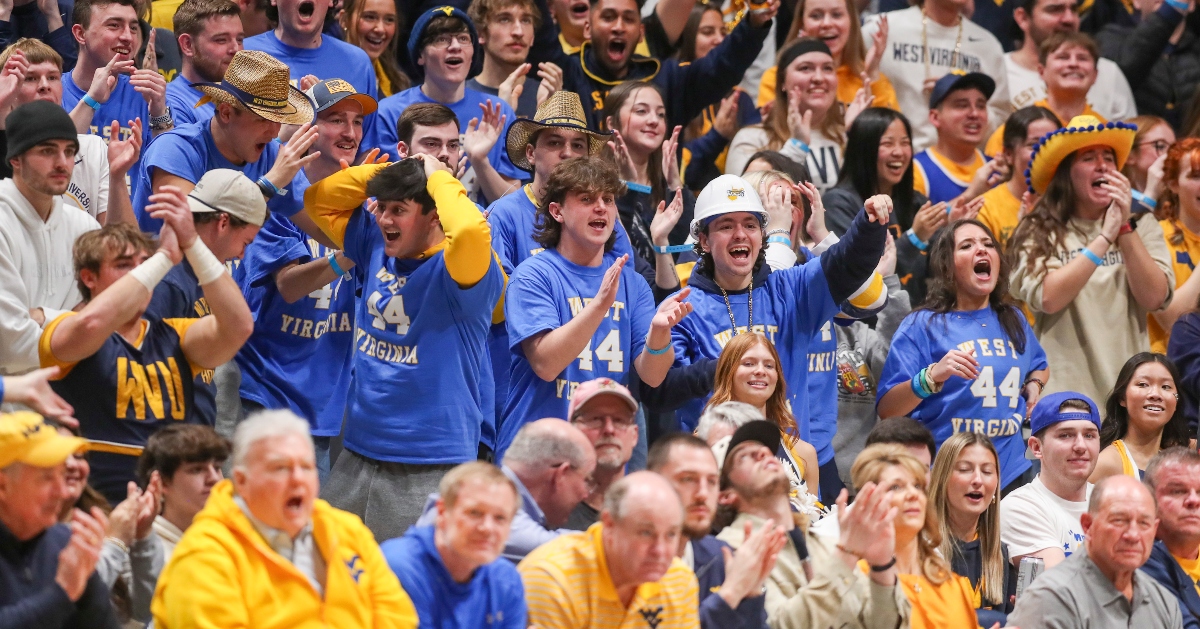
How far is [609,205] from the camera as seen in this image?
21.6 ft

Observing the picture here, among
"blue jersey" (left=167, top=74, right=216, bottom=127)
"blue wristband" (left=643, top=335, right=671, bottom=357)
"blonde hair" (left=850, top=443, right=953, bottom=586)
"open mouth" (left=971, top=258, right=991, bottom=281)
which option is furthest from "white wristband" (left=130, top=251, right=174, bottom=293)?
"open mouth" (left=971, top=258, right=991, bottom=281)

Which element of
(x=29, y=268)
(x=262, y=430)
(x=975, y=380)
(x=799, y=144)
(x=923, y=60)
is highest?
(x=923, y=60)

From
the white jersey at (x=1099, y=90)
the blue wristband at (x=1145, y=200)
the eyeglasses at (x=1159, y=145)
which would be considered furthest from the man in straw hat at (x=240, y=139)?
the white jersey at (x=1099, y=90)

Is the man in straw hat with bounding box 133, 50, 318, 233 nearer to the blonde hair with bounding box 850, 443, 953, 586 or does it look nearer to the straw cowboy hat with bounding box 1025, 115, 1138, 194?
the blonde hair with bounding box 850, 443, 953, 586

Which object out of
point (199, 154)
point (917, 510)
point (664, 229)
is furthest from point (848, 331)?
point (199, 154)

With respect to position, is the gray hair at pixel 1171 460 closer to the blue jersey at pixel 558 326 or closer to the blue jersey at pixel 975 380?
the blue jersey at pixel 975 380

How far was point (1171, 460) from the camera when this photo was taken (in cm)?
673

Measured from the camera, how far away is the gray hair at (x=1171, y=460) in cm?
671

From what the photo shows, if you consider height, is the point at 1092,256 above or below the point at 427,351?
above

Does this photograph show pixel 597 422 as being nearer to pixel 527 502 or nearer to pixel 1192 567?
pixel 527 502

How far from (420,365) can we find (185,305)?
90cm

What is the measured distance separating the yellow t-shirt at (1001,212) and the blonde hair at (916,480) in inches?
133

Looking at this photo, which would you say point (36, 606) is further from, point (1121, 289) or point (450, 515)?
point (1121, 289)

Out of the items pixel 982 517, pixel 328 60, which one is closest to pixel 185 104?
pixel 328 60
